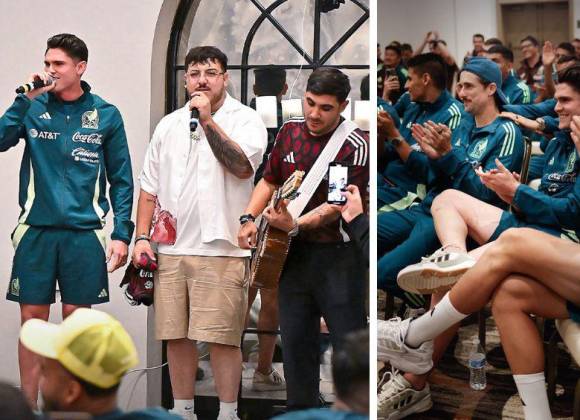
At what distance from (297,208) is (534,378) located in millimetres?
933

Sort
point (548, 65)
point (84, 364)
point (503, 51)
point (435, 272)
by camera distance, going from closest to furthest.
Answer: point (84, 364)
point (435, 272)
point (548, 65)
point (503, 51)

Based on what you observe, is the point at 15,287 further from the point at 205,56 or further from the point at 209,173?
the point at 205,56

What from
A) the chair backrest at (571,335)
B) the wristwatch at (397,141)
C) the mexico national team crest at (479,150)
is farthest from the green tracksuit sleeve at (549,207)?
the wristwatch at (397,141)

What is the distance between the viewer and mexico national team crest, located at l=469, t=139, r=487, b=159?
2615mm

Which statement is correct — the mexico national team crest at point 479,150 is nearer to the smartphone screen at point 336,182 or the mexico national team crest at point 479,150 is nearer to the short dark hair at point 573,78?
the short dark hair at point 573,78

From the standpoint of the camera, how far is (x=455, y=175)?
2.64m

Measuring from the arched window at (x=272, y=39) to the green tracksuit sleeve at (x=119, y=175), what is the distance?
0.61 feet

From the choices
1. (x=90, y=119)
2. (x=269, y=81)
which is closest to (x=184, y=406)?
(x=90, y=119)

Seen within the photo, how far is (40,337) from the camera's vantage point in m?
2.36

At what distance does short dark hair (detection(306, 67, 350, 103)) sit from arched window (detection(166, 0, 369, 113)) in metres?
0.02

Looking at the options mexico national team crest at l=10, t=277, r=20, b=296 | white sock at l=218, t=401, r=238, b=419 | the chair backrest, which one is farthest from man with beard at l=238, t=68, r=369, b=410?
mexico national team crest at l=10, t=277, r=20, b=296

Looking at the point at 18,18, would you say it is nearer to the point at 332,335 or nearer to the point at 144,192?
the point at 144,192

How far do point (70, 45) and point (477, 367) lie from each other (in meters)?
1.72

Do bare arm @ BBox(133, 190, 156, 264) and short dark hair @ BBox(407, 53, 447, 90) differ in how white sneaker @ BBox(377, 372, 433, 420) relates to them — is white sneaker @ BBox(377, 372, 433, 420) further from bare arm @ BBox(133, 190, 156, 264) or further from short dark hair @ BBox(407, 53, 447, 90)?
short dark hair @ BBox(407, 53, 447, 90)
